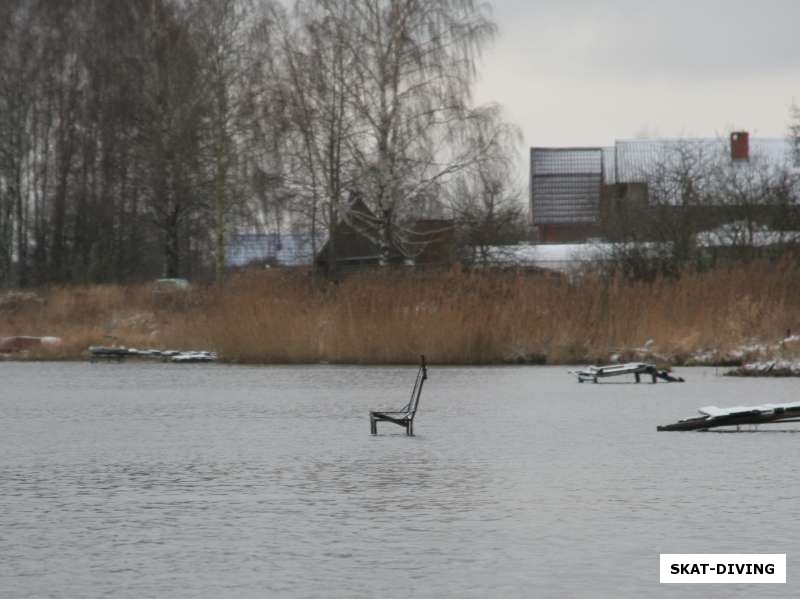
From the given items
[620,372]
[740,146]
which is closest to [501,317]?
[620,372]

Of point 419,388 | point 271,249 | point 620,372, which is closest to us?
point 419,388

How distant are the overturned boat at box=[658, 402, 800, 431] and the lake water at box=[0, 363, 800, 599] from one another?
7.0 inches

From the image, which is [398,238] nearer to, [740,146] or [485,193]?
[485,193]

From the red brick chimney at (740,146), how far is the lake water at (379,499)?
195 ft

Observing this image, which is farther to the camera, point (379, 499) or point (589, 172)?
point (589, 172)

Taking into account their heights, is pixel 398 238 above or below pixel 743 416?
above

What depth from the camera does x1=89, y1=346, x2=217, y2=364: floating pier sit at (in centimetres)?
3234

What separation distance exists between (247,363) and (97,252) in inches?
928

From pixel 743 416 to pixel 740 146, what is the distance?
6537 cm

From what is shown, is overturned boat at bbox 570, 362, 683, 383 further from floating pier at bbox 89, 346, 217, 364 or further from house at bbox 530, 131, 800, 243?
house at bbox 530, 131, 800, 243

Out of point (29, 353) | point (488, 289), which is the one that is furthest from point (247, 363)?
point (29, 353)

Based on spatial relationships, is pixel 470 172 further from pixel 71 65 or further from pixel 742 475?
pixel 742 475

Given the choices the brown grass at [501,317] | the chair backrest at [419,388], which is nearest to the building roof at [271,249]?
the brown grass at [501,317]

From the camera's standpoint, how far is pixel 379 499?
10.5 meters
